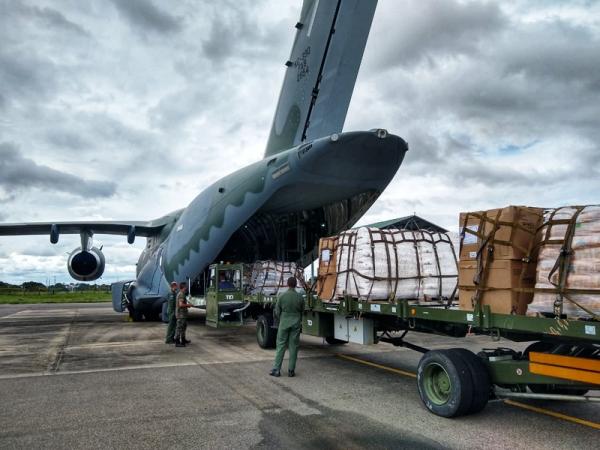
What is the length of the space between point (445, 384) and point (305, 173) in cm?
657

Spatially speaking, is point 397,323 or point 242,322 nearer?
point 397,323

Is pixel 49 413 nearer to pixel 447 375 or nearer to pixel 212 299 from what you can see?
pixel 447 375

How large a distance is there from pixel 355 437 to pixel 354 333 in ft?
9.66

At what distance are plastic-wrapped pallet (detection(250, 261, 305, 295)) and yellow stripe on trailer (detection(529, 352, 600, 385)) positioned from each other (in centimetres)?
812

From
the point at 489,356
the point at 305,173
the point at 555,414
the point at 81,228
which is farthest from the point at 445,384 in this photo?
the point at 81,228

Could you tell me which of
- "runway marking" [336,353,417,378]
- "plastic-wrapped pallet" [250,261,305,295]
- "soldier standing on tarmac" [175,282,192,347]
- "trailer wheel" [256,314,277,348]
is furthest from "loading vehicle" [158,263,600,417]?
"soldier standing on tarmac" [175,282,192,347]

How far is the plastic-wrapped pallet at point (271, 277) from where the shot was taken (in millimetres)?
12891

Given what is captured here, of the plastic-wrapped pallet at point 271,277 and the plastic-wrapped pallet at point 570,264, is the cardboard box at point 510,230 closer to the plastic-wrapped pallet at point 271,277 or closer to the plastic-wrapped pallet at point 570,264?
the plastic-wrapped pallet at point 570,264

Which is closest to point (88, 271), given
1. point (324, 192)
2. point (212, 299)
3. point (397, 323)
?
point (212, 299)

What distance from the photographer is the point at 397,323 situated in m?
7.19

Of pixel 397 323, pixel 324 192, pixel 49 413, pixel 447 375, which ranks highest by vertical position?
pixel 324 192

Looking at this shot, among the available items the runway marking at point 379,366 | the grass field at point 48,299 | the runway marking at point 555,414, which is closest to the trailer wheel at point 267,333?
the runway marking at point 379,366

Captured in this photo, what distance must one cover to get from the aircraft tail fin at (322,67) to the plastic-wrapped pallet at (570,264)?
8.60m

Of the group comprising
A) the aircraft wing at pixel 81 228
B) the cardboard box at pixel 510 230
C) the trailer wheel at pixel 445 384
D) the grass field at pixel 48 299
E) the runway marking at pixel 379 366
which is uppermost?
the aircraft wing at pixel 81 228
